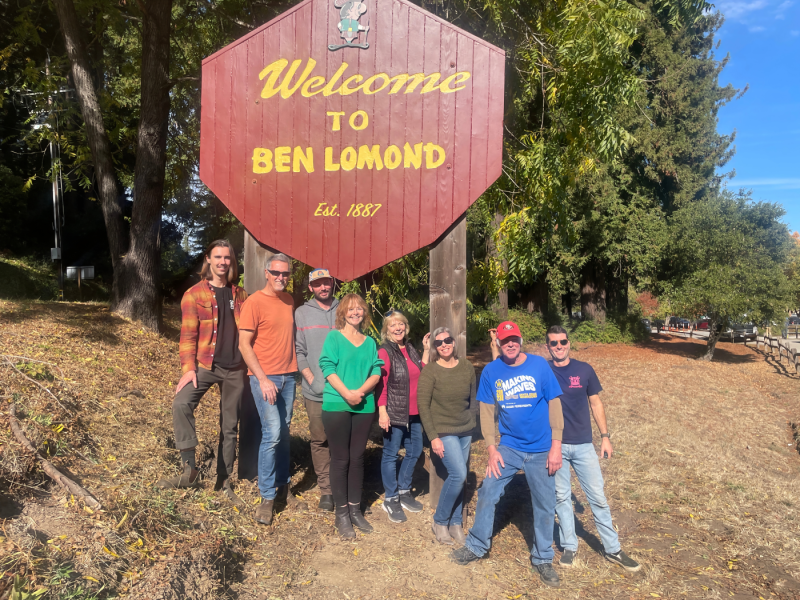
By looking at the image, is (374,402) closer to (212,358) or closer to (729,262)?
(212,358)

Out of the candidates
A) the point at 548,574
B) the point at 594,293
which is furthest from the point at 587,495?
the point at 594,293

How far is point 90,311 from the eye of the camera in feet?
29.0

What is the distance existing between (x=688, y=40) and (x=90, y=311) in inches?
921

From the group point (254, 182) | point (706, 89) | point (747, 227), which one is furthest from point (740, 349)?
point (254, 182)

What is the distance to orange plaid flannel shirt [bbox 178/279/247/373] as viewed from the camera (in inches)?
160

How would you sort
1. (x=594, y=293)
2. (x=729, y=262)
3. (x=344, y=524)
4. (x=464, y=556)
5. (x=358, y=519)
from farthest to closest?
1. (x=594, y=293)
2. (x=729, y=262)
3. (x=358, y=519)
4. (x=344, y=524)
5. (x=464, y=556)

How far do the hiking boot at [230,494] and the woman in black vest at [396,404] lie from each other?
Result: 1.12m

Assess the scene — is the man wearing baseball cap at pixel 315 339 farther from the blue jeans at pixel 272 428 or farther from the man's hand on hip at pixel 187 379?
the man's hand on hip at pixel 187 379

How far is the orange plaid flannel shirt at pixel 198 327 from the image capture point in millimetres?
4059

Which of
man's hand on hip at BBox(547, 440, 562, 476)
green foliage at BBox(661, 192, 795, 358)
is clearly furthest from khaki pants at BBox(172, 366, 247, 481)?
green foliage at BBox(661, 192, 795, 358)

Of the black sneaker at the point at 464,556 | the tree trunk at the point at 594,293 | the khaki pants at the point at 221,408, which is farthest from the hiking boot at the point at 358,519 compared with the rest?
the tree trunk at the point at 594,293

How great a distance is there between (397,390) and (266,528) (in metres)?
1.39

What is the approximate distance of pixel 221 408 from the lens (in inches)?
168

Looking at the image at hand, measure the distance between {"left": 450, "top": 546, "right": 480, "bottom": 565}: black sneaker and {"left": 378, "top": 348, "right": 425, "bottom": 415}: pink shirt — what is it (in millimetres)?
1102
